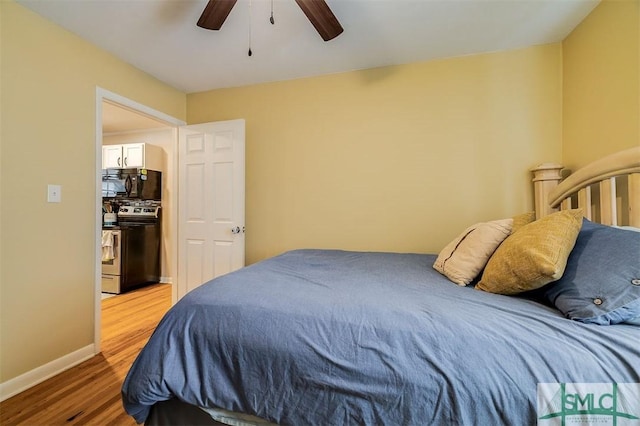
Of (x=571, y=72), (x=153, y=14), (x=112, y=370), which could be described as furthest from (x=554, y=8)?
(x=112, y=370)

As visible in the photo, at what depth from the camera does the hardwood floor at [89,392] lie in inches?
59.2

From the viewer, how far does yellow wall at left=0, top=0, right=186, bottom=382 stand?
1.73 meters

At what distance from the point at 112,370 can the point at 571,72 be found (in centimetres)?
401

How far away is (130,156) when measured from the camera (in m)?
4.13

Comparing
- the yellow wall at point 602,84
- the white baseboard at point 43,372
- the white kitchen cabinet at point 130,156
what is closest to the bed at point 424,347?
the yellow wall at point 602,84

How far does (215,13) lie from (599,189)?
2.55 meters

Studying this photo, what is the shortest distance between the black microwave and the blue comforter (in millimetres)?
3532

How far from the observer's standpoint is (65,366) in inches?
77.9

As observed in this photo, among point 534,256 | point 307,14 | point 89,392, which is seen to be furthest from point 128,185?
point 534,256

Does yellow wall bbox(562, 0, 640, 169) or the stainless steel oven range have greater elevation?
yellow wall bbox(562, 0, 640, 169)

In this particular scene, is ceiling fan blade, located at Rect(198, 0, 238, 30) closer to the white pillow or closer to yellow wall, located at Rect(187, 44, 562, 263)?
yellow wall, located at Rect(187, 44, 562, 263)

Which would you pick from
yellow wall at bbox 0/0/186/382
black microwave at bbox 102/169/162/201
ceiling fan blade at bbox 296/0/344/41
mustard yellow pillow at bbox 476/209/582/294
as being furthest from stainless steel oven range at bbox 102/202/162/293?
mustard yellow pillow at bbox 476/209/582/294

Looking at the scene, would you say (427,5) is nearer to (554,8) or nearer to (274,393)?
(554,8)

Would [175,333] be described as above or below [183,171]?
below
